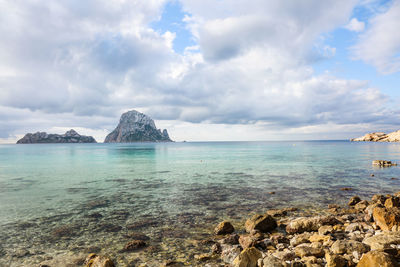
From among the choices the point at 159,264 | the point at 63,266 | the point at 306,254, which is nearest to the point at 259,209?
the point at 306,254

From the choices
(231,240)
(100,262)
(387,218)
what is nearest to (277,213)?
A: (231,240)

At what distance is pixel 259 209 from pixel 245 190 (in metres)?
7.87

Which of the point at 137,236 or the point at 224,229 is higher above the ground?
the point at 224,229

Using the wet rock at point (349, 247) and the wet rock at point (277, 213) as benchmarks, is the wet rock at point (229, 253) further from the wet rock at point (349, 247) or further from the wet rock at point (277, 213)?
the wet rock at point (277, 213)

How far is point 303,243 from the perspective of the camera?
1227cm

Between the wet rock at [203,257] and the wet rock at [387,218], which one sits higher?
the wet rock at [387,218]

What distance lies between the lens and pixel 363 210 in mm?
18844

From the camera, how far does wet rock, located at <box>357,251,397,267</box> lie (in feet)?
24.7

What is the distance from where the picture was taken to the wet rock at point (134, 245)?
41.7ft

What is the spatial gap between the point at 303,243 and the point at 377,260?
4890 millimetres

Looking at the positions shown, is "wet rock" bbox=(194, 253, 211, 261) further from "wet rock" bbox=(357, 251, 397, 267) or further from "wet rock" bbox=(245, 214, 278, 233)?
"wet rock" bbox=(357, 251, 397, 267)

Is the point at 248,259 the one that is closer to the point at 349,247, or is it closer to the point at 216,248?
the point at 216,248

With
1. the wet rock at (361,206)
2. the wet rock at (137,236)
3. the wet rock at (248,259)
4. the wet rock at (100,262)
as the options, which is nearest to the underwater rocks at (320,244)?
the wet rock at (248,259)

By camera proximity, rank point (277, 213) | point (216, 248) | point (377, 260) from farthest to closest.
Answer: point (277, 213) → point (216, 248) → point (377, 260)
